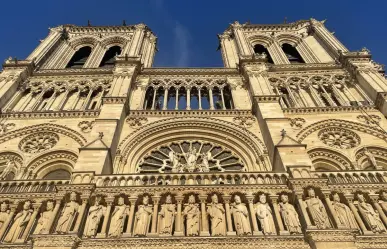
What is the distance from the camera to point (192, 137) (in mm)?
14570

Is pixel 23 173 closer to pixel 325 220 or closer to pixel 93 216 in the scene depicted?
pixel 93 216

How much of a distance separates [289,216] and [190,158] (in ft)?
16.7

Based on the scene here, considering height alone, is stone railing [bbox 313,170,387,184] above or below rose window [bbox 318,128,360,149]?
below

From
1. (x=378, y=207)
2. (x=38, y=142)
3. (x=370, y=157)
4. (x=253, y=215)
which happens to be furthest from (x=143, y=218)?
(x=370, y=157)

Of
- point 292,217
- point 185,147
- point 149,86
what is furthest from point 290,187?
point 149,86

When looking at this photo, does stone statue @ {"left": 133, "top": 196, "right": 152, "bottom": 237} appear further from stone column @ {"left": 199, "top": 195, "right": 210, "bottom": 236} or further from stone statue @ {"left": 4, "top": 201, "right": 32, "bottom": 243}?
stone statue @ {"left": 4, "top": 201, "right": 32, "bottom": 243}

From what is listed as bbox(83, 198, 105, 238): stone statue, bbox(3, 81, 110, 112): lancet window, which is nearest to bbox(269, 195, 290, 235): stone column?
bbox(83, 198, 105, 238): stone statue

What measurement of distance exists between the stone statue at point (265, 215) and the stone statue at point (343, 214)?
59.4 inches

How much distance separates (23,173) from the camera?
12.5 metres

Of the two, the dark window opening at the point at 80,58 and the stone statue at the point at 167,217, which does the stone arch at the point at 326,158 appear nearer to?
the stone statue at the point at 167,217

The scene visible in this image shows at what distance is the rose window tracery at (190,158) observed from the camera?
42.4 feet

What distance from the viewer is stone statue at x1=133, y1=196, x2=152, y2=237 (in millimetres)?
8359

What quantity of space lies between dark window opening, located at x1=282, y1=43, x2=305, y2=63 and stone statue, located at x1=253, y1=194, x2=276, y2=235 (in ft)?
53.2

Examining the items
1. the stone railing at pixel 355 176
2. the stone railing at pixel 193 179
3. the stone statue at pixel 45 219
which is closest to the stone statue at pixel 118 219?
the stone railing at pixel 193 179
